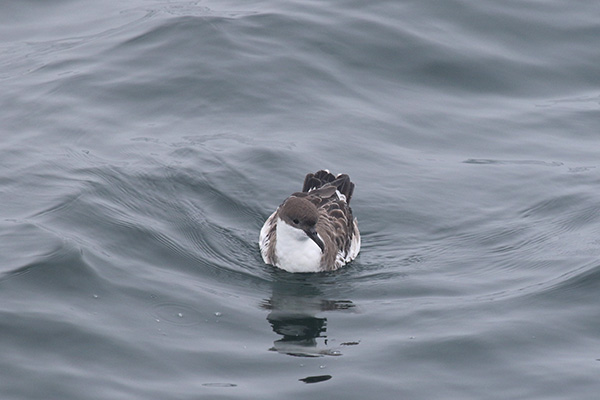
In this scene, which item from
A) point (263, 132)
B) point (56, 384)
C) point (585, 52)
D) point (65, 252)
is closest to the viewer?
point (56, 384)

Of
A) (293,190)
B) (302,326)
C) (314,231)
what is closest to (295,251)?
(314,231)

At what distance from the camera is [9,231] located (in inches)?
472

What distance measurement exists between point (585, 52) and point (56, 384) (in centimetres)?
1276

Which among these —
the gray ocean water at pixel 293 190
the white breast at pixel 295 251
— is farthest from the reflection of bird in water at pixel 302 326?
the white breast at pixel 295 251

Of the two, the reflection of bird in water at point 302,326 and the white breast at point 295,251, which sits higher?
the white breast at point 295,251

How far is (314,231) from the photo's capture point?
11.8 metres

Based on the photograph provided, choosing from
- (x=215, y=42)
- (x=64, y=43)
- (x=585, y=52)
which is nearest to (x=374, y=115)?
(x=215, y=42)

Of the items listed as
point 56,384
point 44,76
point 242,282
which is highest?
point 44,76

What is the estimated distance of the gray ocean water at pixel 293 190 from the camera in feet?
32.2

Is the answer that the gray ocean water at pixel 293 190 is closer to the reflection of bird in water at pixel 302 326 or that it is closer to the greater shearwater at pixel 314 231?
the reflection of bird in water at pixel 302 326

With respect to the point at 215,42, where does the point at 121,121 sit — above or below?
below

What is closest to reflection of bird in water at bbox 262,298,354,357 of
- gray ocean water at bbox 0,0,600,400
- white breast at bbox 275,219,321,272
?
gray ocean water at bbox 0,0,600,400

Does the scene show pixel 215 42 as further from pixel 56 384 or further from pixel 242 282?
pixel 56 384

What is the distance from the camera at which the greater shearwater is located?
11844 mm
